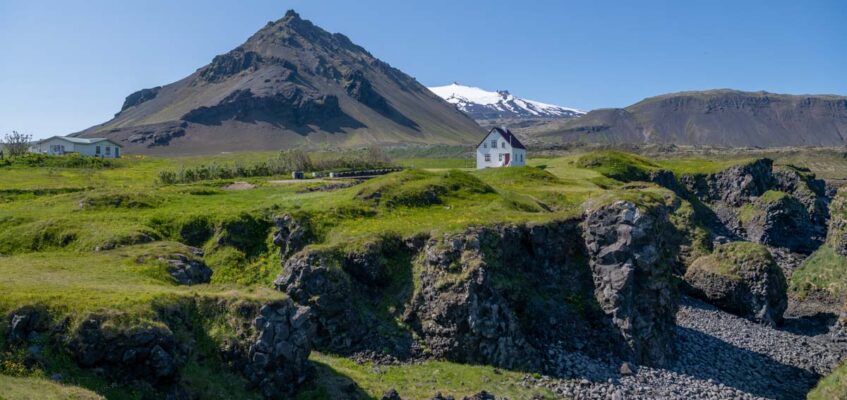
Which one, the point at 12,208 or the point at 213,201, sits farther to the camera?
the point at 213,201

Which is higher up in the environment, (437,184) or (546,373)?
(437,184)

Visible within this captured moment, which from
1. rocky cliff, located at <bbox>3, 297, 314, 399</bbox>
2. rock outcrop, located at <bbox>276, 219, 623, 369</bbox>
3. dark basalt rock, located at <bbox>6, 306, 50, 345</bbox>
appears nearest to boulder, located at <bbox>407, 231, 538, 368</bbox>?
rock outcrop, located at <bbox>276, 219, 623, 369</bbox>

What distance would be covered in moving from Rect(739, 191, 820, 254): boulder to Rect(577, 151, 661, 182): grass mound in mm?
19862

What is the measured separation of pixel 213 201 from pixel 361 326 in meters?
27.5

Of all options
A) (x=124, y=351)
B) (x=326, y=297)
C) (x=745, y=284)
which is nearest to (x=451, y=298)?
(x=326, y=297)

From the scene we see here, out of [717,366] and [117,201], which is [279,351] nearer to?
[717,366]

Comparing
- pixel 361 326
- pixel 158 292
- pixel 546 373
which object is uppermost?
pixel 158 292

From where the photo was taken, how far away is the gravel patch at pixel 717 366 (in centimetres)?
3644

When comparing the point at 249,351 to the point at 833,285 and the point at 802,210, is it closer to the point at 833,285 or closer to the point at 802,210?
the point at 833,285

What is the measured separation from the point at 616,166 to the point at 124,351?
98.1m

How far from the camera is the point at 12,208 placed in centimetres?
5259

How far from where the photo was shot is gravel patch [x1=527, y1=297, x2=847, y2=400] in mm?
36438

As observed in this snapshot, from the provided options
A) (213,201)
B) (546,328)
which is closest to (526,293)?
(546,328)

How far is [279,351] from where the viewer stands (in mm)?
29281
